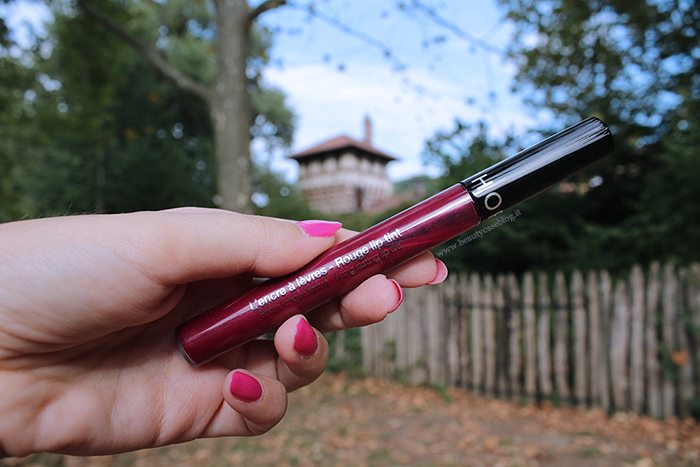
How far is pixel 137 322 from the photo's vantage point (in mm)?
1354

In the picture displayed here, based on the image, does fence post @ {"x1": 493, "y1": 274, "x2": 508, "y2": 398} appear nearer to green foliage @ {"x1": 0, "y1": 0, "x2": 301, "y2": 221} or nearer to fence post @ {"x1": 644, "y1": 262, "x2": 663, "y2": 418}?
fence post @ {"x1": 644, "y1": 262, "x2": 663, "y2": 418}

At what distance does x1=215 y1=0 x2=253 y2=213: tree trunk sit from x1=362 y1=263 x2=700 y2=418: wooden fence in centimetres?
286

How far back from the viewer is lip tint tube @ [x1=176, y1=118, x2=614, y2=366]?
1.29 m

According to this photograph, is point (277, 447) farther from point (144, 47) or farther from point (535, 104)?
point (535, 104)

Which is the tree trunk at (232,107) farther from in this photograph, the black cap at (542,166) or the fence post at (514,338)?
the black cap at (542,166)

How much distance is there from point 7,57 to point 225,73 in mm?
3817

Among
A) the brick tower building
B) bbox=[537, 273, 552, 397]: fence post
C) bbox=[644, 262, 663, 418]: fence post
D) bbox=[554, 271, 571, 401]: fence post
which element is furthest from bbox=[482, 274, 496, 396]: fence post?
the brick tower building

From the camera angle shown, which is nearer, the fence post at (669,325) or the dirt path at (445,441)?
the dirt path at (445,441)

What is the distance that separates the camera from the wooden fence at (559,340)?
4.27 meters

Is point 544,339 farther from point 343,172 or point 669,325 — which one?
point 343,172

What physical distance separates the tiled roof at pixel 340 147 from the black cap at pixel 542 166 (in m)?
26.5

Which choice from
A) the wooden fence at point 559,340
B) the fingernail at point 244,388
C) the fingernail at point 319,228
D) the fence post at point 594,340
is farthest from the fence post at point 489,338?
the fingernail at point 244,388

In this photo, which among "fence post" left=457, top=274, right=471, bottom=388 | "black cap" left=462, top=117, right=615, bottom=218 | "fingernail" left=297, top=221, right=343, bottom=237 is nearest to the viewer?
"black cap" left=462, top=117, right=615, bottom=218

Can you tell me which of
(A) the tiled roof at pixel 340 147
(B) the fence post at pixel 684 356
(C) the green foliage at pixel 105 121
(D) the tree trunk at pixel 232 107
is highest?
(A) the tiled roof at pixel 340 147
